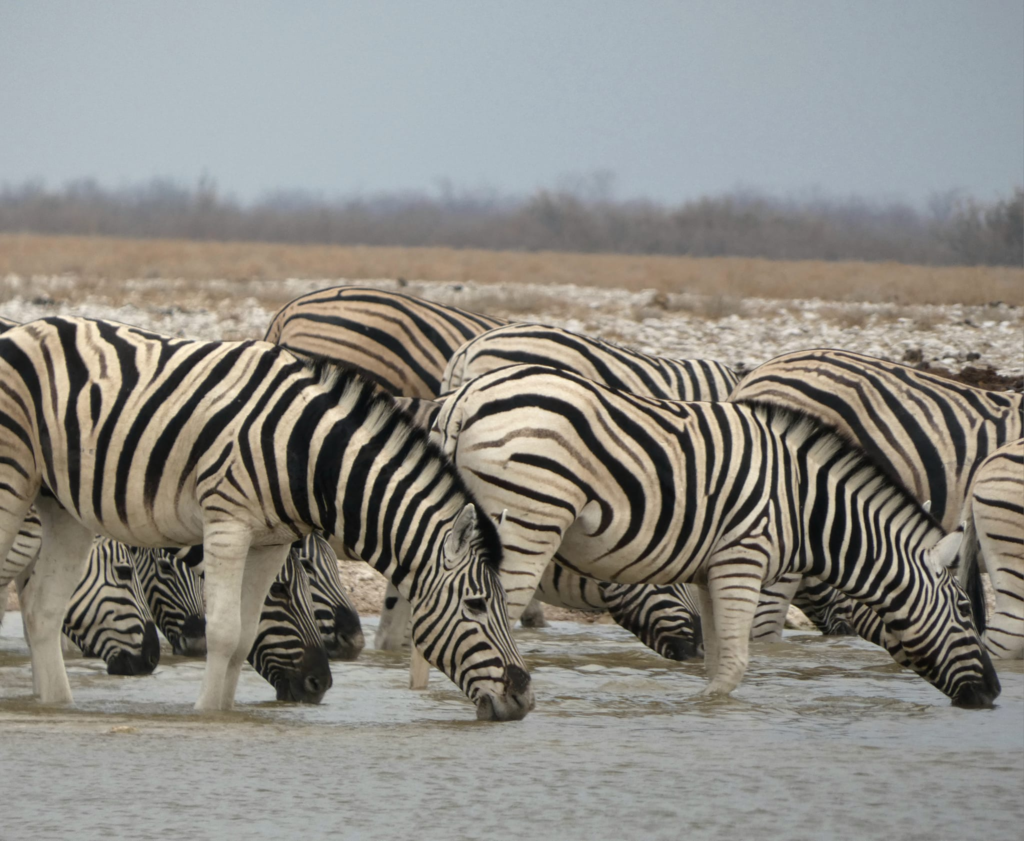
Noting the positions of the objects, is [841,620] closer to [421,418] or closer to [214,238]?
[421,418]

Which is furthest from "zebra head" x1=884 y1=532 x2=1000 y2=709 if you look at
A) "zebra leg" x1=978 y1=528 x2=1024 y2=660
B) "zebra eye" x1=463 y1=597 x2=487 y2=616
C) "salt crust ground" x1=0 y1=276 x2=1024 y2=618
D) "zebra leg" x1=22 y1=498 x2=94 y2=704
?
"salt crust ground" x1=0 y1=276 x2=1024 y2=618

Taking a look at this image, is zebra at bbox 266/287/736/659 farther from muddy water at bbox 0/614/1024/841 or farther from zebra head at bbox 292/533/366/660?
muddy water at bbox 0/614/1024/841

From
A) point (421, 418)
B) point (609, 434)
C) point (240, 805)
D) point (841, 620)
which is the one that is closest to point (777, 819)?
point (240, 805)

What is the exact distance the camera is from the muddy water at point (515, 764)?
4133mm

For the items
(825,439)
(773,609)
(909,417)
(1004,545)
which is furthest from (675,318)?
(825,439)

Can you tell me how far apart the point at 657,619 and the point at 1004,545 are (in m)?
1.88

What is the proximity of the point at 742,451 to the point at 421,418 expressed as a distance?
2.04 meters

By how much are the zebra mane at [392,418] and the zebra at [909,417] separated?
3551mm

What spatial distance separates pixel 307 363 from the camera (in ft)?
20.4

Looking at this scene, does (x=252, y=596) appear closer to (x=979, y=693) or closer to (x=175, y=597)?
(x=175, y=597)

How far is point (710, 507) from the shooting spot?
6.70 m

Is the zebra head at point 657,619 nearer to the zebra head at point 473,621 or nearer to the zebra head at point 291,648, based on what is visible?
the zebra head at point 291,648

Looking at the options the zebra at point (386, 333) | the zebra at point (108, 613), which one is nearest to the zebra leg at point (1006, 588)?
the zebra at point (386, 333)

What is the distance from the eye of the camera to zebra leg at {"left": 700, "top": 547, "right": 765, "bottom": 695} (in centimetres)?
667
